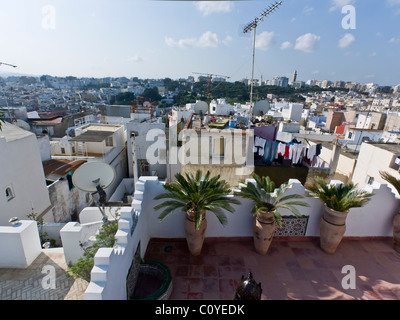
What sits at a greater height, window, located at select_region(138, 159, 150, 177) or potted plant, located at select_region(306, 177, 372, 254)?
potted plant, located at select_region(306, 177, 372, 254)

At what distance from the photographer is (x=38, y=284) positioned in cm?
571

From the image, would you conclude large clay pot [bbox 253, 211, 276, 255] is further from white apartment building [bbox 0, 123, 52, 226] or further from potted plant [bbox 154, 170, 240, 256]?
white apartment building [bbox 0, 123, 52, 226]

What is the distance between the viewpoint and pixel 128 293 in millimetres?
4941

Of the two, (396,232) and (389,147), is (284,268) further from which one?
(389,147)

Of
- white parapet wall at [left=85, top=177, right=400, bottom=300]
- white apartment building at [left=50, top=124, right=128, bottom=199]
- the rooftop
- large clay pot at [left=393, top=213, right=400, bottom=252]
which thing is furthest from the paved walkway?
white apartment building at [left=50, top=124, right=128, bottom=199]

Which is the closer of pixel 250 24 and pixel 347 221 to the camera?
pixel 347 221

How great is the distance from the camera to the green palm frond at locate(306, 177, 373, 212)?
6.37 metres

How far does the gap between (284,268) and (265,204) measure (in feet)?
5.89

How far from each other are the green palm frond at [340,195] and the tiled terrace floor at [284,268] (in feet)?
5.09

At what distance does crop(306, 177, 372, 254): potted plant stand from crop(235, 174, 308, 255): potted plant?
0.87 meters

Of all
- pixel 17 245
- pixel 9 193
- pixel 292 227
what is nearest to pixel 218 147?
pixel 292 227

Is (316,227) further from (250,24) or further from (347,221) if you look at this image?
(250,24)
